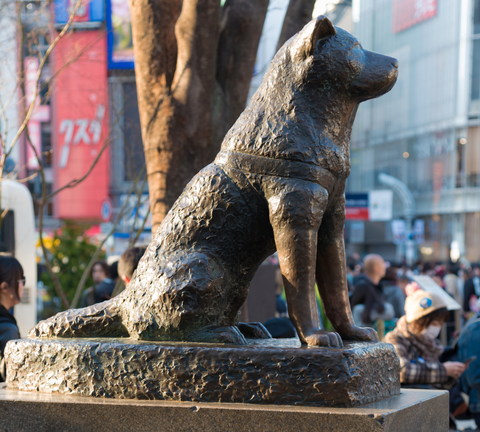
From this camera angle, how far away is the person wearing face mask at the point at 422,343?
14.4 ft

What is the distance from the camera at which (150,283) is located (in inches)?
96.4

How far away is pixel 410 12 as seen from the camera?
128 ft

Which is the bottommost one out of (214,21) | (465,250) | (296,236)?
(465,250)

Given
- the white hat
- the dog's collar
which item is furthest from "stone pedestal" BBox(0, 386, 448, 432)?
the white hat

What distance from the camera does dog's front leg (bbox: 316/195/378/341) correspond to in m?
2.54

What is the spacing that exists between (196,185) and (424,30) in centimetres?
3882

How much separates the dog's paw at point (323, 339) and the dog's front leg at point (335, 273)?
11.9 inches

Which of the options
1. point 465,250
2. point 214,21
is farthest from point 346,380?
point 465,250

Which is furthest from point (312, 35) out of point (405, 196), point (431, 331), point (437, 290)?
point (405, 196)

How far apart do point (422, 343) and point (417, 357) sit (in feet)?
0.41

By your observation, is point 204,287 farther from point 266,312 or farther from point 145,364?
point 266,312

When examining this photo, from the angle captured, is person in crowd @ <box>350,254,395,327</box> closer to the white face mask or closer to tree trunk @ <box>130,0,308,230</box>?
the white face mask

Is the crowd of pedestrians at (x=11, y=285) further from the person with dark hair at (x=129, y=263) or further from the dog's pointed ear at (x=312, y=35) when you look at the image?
the dog's pointed ear at (x=312, y=35)

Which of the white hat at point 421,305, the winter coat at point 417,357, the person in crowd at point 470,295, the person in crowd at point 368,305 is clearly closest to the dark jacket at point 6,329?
the winter coat at point 417,357
